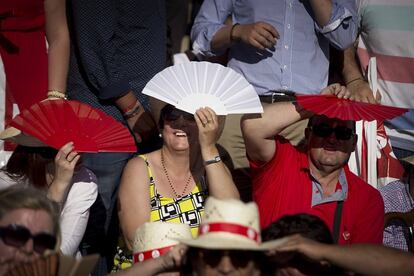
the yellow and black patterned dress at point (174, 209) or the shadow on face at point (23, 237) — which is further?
the yellow and black patterned dress at point (174, 209)

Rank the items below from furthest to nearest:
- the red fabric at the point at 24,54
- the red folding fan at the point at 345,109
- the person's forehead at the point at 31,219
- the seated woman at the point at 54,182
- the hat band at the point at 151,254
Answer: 1. the red fabric at the point at 24,54
2. the seated woman at the point at 54,182
3. the red folding fan at the point at 345,109
4. the hat band at the point at 151,254
5. the person's forehead at the point at 31,219

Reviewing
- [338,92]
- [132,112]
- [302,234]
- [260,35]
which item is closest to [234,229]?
[302,234]

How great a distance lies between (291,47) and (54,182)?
1.60 metres

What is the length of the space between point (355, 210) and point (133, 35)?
5.52 feet

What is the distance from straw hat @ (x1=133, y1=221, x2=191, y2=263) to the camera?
3.76 metres

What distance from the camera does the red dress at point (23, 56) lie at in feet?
16.9

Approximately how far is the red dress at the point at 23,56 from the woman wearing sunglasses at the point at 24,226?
169 centimetres

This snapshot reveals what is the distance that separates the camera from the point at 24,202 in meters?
3.44

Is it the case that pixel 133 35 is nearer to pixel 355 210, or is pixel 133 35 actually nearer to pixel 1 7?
pixel 1 7

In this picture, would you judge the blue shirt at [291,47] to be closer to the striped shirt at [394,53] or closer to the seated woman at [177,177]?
the striped shirt at [394,53]

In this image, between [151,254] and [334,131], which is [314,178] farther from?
[151,254]

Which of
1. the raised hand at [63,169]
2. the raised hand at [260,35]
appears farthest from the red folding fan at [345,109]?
the raised hand at [63,169]

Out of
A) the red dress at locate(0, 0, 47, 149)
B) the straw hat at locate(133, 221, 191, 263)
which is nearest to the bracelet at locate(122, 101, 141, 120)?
the red dress at locate(0, 0, 47, 149)

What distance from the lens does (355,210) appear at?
4426mm
